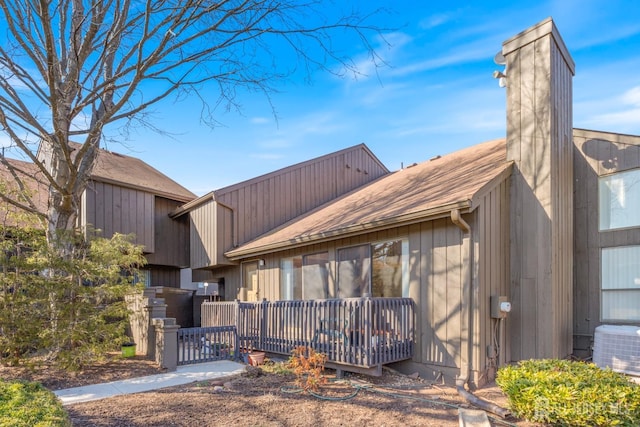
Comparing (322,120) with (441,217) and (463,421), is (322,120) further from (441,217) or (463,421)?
(463,421)

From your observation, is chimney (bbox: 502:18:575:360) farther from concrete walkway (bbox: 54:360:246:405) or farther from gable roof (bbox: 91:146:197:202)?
gable roof (bbox: 91:146:197:202)

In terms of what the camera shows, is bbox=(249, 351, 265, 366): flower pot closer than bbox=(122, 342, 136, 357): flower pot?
Yes

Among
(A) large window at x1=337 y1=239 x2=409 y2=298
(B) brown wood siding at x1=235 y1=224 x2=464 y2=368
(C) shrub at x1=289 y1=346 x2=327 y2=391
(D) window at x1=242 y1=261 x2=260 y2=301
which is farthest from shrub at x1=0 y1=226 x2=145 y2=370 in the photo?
(B) brown wood siding at x1=235 y1=224 x2=464 y2=368

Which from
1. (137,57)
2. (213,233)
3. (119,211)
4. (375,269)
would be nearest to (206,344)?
(375,269)

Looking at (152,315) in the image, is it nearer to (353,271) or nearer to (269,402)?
(269,402)

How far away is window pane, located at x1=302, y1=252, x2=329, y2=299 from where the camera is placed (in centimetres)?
870

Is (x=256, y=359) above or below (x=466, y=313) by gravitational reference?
below

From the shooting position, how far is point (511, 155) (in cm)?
690

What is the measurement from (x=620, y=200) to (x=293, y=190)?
843cm

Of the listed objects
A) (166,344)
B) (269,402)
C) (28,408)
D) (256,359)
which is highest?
(28,408)

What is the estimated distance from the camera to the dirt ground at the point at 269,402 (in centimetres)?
428

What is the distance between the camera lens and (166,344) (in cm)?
681

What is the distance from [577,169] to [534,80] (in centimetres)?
192

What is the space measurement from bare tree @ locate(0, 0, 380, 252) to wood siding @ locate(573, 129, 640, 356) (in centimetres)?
437
